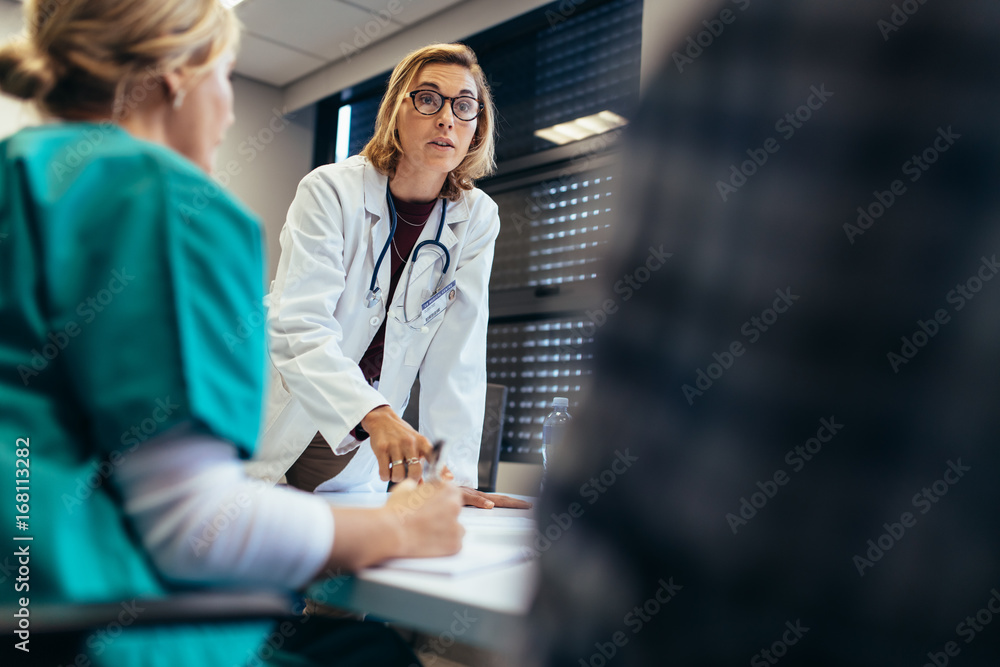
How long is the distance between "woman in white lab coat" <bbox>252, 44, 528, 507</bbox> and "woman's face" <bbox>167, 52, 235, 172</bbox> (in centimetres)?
68

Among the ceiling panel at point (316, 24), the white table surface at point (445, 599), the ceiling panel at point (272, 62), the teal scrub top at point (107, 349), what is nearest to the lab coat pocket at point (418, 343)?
the white table surface at point (445, 599)

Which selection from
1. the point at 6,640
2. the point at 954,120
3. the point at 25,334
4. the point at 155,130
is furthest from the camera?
the point at 155,130

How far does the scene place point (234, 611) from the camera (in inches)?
21.3

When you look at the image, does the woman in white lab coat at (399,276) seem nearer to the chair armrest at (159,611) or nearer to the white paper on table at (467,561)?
the white paper on table at (467,561)

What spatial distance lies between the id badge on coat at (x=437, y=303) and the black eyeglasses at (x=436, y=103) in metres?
0.42

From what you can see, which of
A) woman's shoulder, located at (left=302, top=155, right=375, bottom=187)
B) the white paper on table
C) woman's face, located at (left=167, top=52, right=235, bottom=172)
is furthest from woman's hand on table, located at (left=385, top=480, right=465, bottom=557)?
woman's shoulder, located at (left=302, top=155, right=375, bottom=187)

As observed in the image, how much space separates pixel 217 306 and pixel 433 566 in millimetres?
333

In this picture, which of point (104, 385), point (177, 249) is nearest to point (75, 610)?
point (104, 385)

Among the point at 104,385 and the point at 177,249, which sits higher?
the point at 177,249

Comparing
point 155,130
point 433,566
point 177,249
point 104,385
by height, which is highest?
point 155,130

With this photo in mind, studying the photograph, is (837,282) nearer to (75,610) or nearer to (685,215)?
(685,215)

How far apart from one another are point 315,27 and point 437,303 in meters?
2.38

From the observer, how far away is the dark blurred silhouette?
1.09ft

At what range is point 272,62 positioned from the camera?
3.88m
